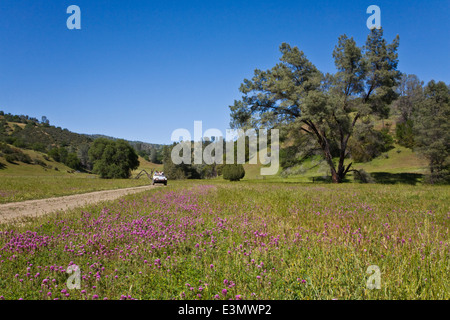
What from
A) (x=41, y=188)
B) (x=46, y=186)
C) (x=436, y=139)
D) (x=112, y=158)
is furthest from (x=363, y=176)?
(x=112, y=158)

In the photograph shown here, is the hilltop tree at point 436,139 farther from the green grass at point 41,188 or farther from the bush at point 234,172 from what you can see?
the green grass at point 41,188

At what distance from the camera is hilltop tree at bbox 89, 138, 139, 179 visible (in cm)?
6106

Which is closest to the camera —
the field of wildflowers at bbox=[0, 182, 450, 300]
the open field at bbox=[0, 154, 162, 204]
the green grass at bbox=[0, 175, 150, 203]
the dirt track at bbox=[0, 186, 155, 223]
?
the field of wildflowers at bbox=[0, 182, 450, 300]

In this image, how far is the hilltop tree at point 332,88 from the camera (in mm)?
26500

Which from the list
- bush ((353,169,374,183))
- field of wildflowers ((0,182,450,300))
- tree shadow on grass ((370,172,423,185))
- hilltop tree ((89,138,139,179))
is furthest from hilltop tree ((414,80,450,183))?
hilltop tree ((89,138,139,179))

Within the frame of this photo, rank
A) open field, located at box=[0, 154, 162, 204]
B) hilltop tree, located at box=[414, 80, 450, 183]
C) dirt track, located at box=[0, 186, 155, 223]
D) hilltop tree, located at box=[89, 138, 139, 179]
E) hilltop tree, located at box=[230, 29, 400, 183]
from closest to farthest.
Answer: dirt track, located at box=[0, 186, 155, 223], open field, located at box=[0, 154, 162, 204], hilltop tree, located at box=[230, 29, 400, 183], hilltop tree, located at box=[414, 80, 450, 183], hilltop tree, located at box=[89, 138, 139, 179]

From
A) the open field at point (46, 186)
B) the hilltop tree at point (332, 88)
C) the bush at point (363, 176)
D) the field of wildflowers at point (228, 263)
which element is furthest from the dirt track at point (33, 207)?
the bush at point (363, 176)

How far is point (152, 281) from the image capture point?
116 inches

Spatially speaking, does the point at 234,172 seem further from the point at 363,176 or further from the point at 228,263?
the point at 228,263

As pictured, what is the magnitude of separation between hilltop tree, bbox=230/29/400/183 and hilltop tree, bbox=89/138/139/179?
4430cm

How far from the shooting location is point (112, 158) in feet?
209

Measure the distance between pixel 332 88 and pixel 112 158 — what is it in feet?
186

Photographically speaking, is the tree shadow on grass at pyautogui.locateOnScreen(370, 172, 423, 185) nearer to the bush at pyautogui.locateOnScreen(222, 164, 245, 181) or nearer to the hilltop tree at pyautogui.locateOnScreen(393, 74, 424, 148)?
the bush at pyautogui.locateOnScreen(222, 164, 245, 181)
